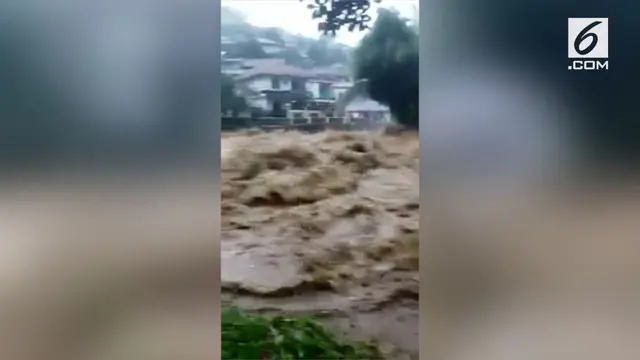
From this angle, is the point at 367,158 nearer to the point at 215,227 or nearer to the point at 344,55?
the point at 344,55

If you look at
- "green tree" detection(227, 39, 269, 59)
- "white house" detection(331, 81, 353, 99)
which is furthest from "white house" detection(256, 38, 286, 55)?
"white house" detection(331, 81, 353, 99)

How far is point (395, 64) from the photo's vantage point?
4.12 ft

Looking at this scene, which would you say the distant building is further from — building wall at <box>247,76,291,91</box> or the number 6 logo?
the number 6 logo

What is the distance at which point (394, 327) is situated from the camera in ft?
4.14

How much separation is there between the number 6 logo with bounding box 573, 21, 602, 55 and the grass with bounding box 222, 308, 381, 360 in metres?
0.67

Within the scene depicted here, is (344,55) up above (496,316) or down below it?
above

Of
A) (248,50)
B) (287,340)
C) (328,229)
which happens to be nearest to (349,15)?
(248,50)

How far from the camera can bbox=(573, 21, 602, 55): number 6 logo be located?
1.26 m

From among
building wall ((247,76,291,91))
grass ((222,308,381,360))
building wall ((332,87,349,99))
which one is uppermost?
building wall ((247,76,291,91))

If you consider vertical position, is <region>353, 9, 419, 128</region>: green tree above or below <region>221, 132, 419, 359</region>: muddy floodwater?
above

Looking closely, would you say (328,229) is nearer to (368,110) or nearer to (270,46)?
(368,110)

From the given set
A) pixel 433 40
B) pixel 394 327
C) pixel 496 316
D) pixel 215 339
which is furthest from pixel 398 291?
pixel 433 40

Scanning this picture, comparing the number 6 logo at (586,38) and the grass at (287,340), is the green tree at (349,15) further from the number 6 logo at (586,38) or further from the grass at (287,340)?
the grass at (287,340)

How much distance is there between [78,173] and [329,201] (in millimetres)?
471
